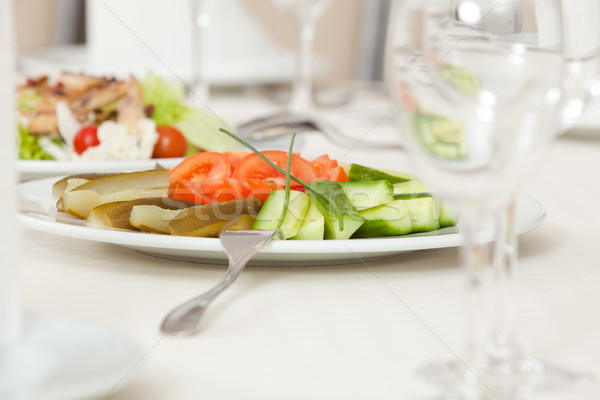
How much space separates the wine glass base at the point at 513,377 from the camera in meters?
0.43

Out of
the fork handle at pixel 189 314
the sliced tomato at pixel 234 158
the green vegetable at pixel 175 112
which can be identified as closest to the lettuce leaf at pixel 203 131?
the green vegetable at pixel 175 112

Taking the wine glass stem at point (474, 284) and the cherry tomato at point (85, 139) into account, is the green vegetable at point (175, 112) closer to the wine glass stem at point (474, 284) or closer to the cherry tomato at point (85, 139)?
the cherry tomato at point (85, 139)

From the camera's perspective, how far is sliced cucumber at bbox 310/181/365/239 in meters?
0.68

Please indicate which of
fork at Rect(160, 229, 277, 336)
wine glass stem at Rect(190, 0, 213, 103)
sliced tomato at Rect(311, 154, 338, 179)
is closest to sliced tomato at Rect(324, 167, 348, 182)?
sliced tomato at Rect(311, 154, 338, 179)

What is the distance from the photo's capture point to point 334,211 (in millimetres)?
688

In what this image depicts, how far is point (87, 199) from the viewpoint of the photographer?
2.41ft

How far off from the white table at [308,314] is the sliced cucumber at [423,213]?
0.03 m

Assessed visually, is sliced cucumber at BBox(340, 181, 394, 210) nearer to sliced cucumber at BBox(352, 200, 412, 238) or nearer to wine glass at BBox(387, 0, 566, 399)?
sliced cucumber at BBox(352, 200, 412, 238)

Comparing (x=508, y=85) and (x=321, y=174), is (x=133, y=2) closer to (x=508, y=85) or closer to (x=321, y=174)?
(x=321, y=174)

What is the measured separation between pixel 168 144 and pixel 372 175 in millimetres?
471

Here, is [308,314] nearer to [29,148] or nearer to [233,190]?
[233,190]

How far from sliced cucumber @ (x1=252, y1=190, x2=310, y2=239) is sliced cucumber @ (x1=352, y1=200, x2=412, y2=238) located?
46 millimetres

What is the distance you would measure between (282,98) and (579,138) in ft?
2.40

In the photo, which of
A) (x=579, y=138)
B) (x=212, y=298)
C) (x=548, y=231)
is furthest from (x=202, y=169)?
(x=579, y=138)
